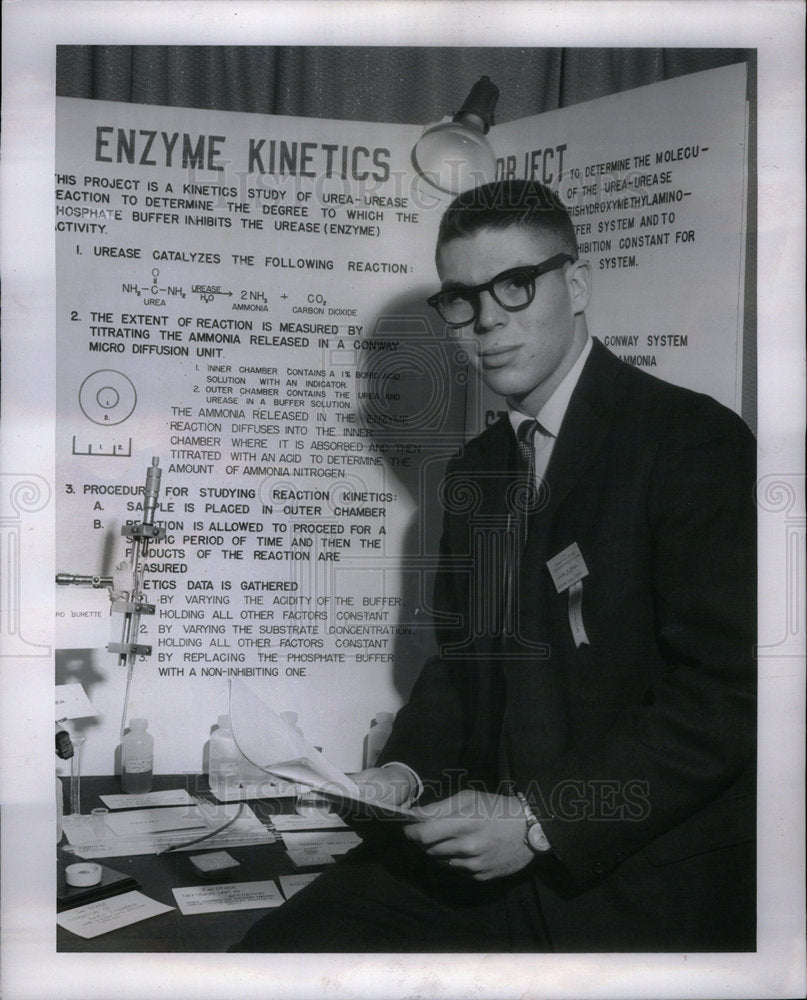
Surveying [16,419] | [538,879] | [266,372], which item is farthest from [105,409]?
[538,879]

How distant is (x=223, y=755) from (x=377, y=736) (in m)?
0.25

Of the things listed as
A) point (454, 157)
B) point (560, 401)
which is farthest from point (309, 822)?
point (454, 157)

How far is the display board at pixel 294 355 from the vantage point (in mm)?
1348

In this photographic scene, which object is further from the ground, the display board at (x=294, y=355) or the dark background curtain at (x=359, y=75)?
the dark background curtain at (x=359, y=75)

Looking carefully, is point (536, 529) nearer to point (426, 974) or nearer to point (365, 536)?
point (365, 536)

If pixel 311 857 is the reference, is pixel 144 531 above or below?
above

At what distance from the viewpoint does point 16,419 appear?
4.45ft

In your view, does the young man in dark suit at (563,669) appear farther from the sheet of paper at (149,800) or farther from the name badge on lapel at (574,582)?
the sheet of paper at (149,800)

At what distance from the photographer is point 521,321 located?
133 centimetres

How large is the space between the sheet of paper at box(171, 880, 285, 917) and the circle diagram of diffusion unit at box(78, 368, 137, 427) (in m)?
0.74

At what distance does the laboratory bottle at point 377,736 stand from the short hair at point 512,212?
2.50 ft

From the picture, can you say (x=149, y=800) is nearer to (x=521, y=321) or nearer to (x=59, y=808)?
(x=59, y=808)

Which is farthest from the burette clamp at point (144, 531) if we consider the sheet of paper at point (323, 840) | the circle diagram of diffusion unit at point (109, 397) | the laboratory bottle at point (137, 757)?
the sheet of paper at point (323, 840)

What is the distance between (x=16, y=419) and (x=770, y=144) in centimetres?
127
